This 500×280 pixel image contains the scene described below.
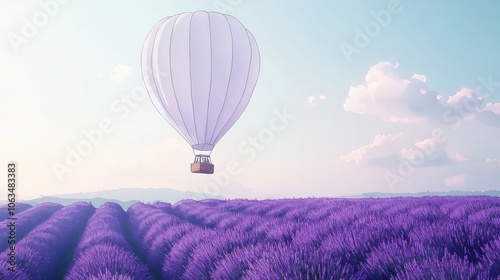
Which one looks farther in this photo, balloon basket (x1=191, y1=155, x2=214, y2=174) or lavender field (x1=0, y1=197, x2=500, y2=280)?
balloon basket (x1=191, y1=155, x2=214, y2=174)

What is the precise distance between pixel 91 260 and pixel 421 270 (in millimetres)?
3546

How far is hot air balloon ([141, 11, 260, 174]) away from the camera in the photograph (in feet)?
48.3

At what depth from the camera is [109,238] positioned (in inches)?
307

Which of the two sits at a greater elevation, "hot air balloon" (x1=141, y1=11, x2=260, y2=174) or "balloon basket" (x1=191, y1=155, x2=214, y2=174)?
"hot air balloon" (x1=141, y1=11, x2=260, y2=174)

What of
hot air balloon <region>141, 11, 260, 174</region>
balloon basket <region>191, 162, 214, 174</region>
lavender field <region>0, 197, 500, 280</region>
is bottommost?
lavender field <region>0, 197, 500, 280</region>

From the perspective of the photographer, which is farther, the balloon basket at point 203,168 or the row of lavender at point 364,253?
the balloon basket at point 203,168

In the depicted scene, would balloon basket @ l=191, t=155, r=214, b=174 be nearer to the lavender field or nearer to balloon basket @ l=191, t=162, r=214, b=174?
balloon basket @ l=191, t=162, r=214, b=174

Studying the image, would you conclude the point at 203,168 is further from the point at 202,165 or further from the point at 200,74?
the point at 200,74

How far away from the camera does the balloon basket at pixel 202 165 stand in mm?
14615

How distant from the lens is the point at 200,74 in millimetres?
14672

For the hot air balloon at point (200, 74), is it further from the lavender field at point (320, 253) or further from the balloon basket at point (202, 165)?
the lavender field at point (320, 253)

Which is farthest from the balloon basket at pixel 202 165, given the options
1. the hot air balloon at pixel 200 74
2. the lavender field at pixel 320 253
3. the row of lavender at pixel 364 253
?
the row of lavender at pixel 364 253

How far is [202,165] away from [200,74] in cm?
306

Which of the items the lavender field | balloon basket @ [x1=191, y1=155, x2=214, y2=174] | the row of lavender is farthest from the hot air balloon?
the row of lavender
